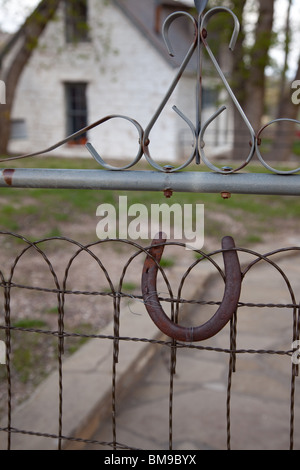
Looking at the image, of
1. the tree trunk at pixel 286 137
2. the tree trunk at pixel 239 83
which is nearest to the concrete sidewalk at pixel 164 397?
the tree trunk at pixel 286 137

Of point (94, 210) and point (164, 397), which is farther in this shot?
point (94, 210)

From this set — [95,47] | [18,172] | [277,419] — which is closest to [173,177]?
[18,172]

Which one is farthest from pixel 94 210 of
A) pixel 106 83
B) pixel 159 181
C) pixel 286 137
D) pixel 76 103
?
pixel 76 103

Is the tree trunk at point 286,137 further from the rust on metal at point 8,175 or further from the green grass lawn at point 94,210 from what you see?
the rust on metal at point 8,175

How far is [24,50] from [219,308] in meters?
11.7

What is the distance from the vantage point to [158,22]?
16.0 metres

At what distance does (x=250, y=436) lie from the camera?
294cm

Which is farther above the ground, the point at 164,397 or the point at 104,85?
the point at 104,85

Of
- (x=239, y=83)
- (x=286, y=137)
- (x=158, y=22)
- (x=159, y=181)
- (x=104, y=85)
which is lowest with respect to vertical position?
(x=159, y=181)

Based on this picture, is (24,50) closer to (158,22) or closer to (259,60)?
(259,60)

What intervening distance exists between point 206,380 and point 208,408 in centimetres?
33

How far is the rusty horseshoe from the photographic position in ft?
4.42

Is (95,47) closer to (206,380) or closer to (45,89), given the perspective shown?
(45,89)

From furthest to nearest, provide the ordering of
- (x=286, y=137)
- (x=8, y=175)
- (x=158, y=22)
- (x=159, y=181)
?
(x=158, y=22), (x=286, y=137), (x=8, y=175), (x=159, y=181)
